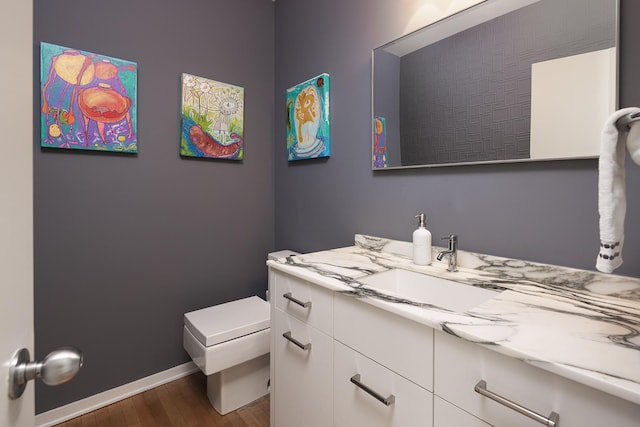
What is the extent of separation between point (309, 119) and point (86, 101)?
1178mm

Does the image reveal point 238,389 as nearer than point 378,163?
No

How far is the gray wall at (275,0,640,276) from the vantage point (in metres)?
0.93

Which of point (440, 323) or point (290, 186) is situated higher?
point (290, 186)

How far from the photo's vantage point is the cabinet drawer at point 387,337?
2.41ft

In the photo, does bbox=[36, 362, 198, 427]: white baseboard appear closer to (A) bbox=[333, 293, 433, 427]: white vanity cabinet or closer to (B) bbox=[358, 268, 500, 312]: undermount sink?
(A) bbox=[333, 293, 433, 427]: white vanity cabinet

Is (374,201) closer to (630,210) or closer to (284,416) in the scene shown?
(630,210)

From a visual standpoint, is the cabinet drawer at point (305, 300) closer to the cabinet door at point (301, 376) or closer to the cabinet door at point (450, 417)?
the cabinet door at point (301, 376)

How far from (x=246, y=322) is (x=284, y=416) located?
1.59 ft

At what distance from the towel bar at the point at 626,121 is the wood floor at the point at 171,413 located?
177 centimetres

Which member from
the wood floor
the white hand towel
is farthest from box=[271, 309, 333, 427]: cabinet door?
the white hand towel

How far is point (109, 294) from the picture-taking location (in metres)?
1.62

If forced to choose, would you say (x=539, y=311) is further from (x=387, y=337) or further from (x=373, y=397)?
(x=373, y=397)

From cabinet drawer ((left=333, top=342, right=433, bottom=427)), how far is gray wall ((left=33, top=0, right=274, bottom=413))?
127cm

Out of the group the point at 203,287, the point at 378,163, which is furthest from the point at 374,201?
the point at 203,287
